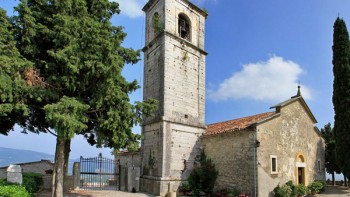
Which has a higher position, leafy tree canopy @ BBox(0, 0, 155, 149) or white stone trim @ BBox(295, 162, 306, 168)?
leafy tree canopy @ BBox(0, 0, 155, 149)

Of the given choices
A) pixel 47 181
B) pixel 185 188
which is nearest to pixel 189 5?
pixel 185 188

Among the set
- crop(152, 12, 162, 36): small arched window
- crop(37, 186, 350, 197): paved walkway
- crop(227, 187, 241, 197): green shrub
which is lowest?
crop(37, 186, 350, 197): paved walkway

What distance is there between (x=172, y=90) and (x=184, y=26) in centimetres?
570

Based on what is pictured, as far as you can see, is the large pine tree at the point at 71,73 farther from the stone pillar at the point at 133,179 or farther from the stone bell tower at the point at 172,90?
the stone pillar at the point at 133,179

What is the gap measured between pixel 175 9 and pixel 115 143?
11.9 m

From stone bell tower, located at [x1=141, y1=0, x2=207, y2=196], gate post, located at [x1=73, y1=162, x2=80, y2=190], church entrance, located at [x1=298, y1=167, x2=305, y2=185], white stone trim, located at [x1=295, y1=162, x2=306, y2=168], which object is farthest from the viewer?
church entrance, located at [x1=298, y1=167, x2=305, y2=185]

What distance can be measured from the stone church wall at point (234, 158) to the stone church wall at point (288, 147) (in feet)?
1.83

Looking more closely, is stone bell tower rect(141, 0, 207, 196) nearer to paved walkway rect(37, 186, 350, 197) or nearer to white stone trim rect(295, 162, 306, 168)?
paved walkway rect(37, 186, 350, 197)

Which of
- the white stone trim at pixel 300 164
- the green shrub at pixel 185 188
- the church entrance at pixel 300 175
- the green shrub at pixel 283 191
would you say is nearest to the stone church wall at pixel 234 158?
the green shrub at pixel 283 191

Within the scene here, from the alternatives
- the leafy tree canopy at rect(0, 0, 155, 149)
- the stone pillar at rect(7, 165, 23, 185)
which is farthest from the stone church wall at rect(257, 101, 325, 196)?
the stone pillar at rect(7, 165, 23, 185)

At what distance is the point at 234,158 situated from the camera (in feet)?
54.9

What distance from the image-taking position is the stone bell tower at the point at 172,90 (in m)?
17.9

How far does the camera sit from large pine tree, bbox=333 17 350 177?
62.6 feet

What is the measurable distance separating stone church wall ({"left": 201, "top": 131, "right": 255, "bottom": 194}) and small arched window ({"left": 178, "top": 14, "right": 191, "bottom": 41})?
820 centimetres
